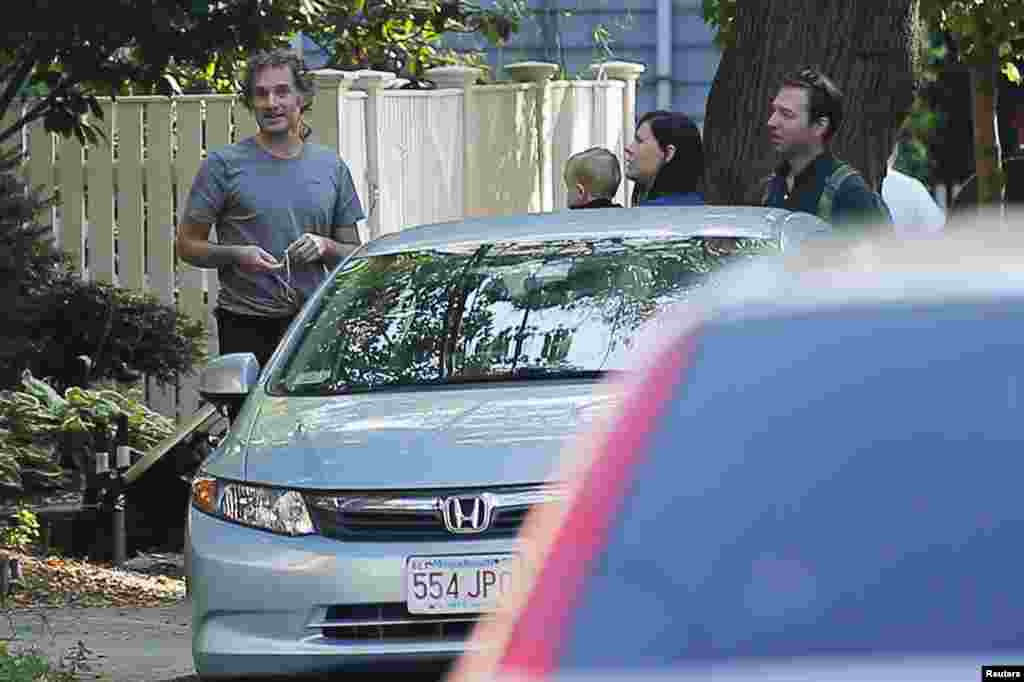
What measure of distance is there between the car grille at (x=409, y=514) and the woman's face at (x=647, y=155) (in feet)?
11.7

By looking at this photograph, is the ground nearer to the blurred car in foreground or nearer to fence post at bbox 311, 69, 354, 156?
fence post at bbox 311, 69, 354, 156

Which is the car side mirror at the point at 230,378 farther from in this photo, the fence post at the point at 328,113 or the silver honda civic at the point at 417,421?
the fence post at the point at 328,113

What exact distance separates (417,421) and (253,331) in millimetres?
2774

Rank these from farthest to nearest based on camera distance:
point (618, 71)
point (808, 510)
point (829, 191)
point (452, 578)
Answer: point (618, 71) < point (829, 191) < point (452, 578) < point (808, 510)

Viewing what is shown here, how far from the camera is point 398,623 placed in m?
6.31

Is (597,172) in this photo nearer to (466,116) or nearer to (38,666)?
(38,666)

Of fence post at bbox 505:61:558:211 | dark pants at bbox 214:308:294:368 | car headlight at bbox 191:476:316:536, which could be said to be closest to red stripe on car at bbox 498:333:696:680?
car headlight at bbox 191:476:316:536

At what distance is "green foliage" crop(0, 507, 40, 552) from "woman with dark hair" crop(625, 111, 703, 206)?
2.96m

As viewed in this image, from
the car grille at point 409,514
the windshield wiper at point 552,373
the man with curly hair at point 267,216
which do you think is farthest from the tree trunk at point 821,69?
the car grille at point 409,514

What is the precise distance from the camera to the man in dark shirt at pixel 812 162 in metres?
8.66

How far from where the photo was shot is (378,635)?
6.34 meters

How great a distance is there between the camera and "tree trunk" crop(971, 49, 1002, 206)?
714 inches

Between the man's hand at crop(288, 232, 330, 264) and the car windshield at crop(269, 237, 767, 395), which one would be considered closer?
the car windshield at crop(269, 237, 767, 395)

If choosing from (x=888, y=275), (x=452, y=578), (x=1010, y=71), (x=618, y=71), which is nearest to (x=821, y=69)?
(x=452, y=578)
